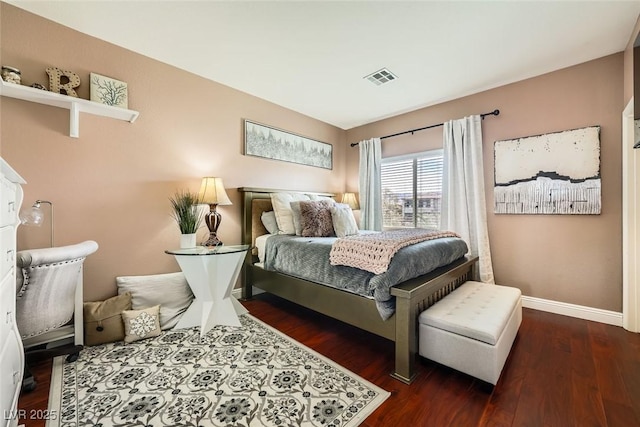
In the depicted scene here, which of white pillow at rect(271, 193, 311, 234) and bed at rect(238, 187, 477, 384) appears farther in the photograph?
white pillow at rect(271, 193, 311, 234)

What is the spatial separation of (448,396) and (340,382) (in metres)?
0.62

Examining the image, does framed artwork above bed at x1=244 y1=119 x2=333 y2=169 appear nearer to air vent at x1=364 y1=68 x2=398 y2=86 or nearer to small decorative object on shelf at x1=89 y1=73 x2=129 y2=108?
small decorative object on shelf at x1=89 y1=73 x2=129 y2=108

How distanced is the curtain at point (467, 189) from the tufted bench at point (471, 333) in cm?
120

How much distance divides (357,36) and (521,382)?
9.10 feet

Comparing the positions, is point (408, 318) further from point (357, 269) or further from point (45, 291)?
point (45, 291)

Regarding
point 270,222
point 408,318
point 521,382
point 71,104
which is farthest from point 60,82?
point 521,382

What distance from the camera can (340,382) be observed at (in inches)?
62.5

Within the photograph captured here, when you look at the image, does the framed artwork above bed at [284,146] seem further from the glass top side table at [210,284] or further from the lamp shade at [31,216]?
the lamp shade at [31,216]

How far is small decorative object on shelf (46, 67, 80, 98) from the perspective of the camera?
199cm

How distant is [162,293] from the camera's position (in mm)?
2367

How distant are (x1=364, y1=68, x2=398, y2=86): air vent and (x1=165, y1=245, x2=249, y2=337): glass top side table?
2.30 metres

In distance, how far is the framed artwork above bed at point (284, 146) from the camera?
3.30m

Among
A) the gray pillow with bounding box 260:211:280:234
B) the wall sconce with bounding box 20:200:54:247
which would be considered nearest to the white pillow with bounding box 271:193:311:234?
the gray pillow with bounding box 260:211:280:234

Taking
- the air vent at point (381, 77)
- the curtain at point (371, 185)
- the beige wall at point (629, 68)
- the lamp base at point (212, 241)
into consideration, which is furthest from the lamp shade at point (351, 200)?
the beige wall at point (629, 68)
